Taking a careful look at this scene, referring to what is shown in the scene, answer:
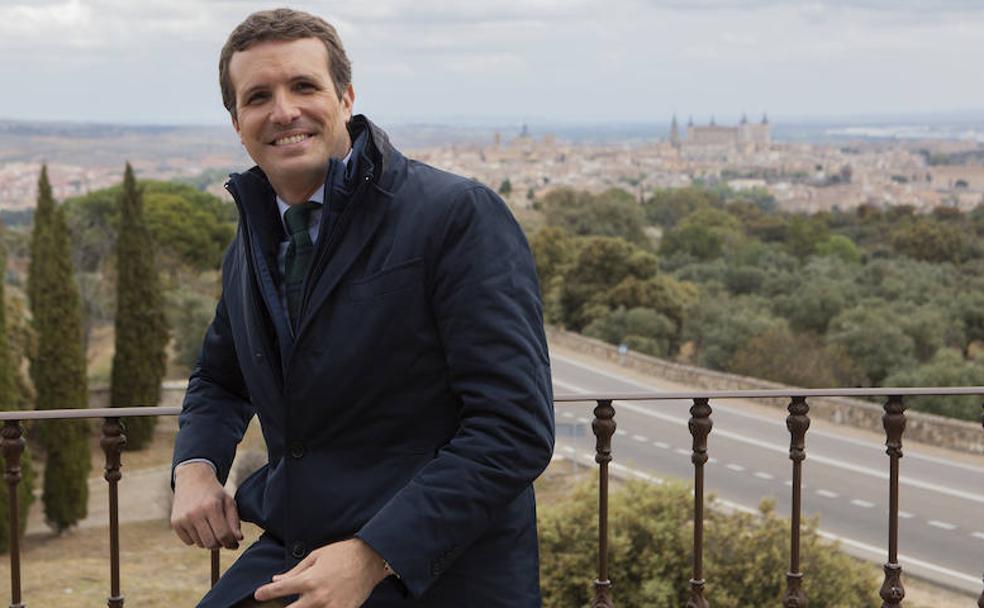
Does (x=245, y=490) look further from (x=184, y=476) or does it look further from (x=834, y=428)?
(x=834, y=428)

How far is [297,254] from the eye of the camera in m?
1.67

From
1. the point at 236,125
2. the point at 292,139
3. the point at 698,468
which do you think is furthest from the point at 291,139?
the point at 698,468

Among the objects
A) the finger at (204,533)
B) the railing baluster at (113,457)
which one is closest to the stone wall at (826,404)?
the railing baluster at (113,457)

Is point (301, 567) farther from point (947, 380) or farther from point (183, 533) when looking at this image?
point (947, 380)

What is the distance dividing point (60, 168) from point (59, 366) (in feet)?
194

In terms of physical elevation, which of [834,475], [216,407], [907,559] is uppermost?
[216,407]

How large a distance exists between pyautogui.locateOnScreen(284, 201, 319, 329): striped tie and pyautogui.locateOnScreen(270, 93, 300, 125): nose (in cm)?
13

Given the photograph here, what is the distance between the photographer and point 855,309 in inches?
1069

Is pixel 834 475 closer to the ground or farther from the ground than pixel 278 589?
closer to the ground

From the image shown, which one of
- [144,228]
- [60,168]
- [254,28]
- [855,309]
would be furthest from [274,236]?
[60,168]

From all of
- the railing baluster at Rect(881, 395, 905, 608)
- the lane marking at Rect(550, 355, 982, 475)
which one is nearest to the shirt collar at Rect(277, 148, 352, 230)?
the railing baluster at Rect(881, 395, 905, 608)

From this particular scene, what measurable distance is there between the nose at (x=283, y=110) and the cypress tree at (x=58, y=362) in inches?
591

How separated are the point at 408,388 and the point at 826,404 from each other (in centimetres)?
2153

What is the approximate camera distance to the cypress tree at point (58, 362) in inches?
615
